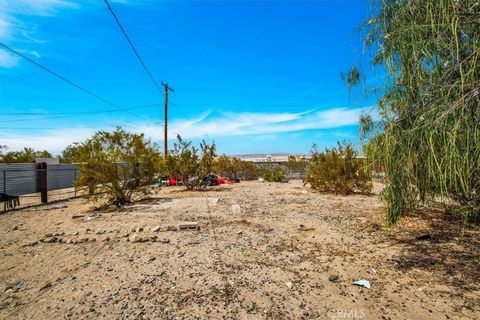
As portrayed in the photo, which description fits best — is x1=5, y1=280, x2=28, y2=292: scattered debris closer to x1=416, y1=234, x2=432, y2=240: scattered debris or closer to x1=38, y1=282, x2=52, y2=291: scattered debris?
x1=38, y1=282, x2=52, y2=291: scattered debris

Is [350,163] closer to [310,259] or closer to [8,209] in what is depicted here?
[310,259]

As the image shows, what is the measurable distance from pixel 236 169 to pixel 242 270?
68.8 ft

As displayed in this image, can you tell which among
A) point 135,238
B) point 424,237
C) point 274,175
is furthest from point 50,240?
point 274,175

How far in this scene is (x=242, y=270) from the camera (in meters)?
4.18

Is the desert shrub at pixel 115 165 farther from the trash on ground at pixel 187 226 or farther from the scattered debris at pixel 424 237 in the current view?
the scattered debris at pixel 424 237

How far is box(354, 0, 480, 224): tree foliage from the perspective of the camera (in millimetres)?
2570

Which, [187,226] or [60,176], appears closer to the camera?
[187,226]

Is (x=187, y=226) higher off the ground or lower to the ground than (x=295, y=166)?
lower

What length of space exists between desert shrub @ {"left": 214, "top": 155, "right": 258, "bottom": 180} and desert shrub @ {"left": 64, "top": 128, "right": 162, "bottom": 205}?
1244 cm

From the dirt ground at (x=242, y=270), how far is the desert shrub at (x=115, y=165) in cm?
261

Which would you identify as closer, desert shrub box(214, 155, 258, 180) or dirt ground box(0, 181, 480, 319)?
dirt ground box(0, 181, 480, 319)

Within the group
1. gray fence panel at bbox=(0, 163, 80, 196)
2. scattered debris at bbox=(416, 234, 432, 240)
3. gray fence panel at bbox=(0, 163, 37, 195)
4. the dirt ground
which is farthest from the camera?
gray fence panel at bbox=(0, 163, 37, 195)

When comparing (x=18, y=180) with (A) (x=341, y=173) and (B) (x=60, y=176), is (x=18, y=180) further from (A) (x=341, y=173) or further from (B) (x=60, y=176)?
(A) (x=341, y=173)

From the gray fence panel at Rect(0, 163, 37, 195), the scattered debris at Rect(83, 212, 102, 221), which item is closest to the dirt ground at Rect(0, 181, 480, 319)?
the scattered debris at Rect(83, 212, 102, 221)
